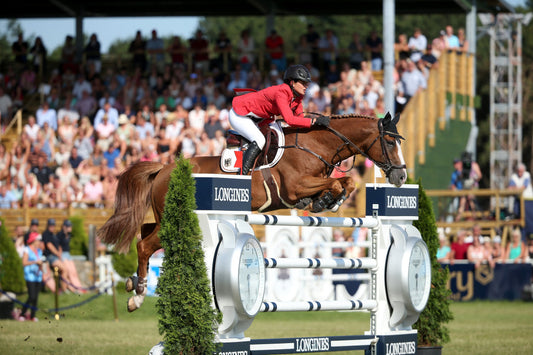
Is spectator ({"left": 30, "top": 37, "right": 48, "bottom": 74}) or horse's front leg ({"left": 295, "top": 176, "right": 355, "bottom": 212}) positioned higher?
spectator ({"left": 30, "top": 37, "right": 48, "bottom": 74})

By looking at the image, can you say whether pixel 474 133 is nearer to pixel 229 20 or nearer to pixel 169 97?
pixel 169 97

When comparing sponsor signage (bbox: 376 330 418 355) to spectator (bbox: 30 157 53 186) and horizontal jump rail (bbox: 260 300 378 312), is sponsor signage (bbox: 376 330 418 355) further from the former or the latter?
spectator (bbox: 30 157 53 186)

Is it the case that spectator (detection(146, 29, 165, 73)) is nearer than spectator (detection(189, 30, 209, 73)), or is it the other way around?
spectator (detection(189, 30, 209, 73))

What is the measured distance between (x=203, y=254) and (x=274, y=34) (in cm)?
1832

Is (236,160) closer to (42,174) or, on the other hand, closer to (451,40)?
(42,174)

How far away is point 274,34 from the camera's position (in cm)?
2381

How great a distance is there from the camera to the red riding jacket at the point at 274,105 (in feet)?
27.8

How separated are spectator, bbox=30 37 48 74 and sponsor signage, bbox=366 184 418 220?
18.6 metres

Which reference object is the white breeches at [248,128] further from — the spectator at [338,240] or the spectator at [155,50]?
the spectator at [155,50]

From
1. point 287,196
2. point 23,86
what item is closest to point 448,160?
point 23,86

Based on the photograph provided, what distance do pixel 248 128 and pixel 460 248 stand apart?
8.52 meters

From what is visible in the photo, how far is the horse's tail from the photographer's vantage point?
882 centimetres

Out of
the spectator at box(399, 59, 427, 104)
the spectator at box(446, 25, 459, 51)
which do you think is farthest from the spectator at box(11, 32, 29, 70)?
the spectator at box(446, 25, 459, 51)

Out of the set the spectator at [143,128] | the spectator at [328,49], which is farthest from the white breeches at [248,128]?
the spectator at [328,49]
